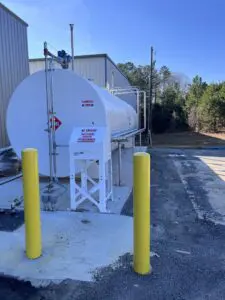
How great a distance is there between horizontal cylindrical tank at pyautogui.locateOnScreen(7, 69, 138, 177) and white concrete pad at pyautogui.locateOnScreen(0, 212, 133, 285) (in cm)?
165

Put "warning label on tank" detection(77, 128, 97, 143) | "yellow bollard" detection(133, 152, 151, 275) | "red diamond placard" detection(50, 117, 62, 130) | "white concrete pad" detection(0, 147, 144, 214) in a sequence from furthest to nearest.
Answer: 1. "red diamond placard" detection(50, 117, 62, 130)
2. "white concrete pad" detection(0, 147, 144, 214)
3. "warning label on tank" detection(77, 128, 97, 143)
4. "yellow bollard" detection(133, 152, 151, 275)

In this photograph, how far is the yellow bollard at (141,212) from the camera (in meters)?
2.71

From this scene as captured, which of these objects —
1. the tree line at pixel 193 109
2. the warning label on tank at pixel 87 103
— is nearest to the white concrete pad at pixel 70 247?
the warning label on tank at pixel 87 103

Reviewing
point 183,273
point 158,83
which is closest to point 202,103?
point 158,83

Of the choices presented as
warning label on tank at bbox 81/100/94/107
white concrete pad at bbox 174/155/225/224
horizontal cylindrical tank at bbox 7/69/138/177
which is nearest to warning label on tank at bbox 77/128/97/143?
horizontal cylindrical tank at bbox 7/69/138/177

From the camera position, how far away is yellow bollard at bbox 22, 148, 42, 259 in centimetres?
299

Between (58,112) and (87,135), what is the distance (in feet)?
3.79

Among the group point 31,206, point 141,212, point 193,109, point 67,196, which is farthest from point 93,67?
point 141,212

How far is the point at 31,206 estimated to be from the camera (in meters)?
2.99

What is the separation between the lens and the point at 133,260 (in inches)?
112

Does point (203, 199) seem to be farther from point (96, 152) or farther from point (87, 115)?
point (87, 115)

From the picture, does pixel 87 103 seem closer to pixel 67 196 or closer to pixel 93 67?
pixel 67 196

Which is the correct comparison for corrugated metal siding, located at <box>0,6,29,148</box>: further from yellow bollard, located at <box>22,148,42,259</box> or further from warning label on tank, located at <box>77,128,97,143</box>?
yellow bollard, located at <box>22,148,42,259</box>

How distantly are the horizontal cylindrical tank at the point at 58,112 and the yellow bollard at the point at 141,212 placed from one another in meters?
2.30
